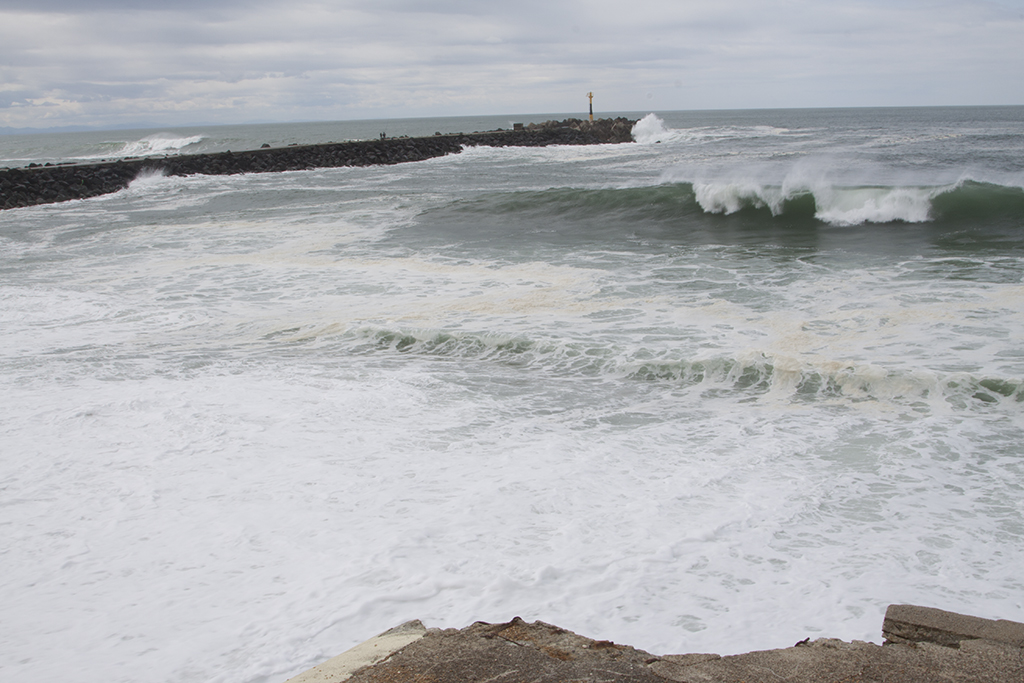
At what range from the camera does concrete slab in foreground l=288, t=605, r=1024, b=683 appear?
1.86 m

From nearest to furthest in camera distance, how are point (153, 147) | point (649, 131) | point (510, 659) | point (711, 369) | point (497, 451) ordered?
point (510, 659) → point (497, 451) → point (711, 369) → point (649, 131) → point (153, 147)

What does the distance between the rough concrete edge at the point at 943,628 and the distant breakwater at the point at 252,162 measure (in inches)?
935

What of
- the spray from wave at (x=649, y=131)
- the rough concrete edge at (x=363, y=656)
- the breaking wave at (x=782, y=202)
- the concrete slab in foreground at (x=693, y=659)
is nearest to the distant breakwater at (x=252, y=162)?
the spray from wave at (x=649, y=131)

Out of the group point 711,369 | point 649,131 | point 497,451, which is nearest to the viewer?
point 497,451

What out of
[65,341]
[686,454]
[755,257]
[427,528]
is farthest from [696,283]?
[65,341]

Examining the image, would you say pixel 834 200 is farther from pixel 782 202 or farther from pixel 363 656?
pixel 363 656

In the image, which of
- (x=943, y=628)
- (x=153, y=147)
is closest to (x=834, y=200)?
(x=943, y=628)

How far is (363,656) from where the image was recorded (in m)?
2.10

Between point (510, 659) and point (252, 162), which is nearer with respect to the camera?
point (510, 659)

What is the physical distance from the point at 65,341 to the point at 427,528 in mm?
5131

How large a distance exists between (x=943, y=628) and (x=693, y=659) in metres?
0.72

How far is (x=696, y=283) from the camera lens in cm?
856

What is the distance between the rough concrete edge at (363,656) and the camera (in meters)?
2.00

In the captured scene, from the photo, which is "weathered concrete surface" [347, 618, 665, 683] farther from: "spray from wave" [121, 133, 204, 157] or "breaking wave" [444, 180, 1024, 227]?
"spray from wave" [121, 133, 204, 157]
